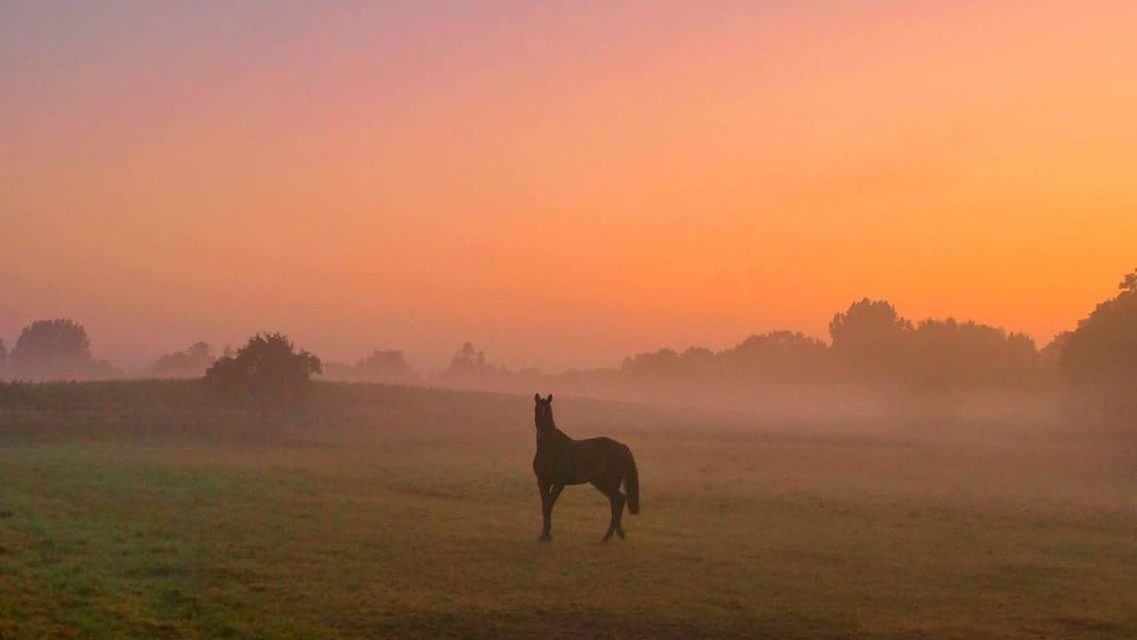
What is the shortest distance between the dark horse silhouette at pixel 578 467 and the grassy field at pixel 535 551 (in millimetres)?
1012

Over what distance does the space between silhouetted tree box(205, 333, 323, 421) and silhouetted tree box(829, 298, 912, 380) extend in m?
90.1

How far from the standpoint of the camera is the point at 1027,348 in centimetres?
15212

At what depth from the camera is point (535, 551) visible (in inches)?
800

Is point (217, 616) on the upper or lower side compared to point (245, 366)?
lower

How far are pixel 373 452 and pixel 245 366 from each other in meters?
21.9

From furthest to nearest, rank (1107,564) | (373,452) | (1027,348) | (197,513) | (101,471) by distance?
(1027,348), (373,452), (101,471), (197,513), (1107,564)

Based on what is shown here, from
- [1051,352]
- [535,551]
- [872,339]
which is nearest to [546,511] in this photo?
[535,551]

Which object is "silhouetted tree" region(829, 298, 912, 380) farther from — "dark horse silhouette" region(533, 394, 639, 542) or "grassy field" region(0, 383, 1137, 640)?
"dark horse silhouette" region(533, 394, 639, 542)

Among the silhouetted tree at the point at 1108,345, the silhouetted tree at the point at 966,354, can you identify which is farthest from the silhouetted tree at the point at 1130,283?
the silhouetted tree at the point at 966,354

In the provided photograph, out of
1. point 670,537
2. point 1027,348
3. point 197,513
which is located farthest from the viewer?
point 1027,348

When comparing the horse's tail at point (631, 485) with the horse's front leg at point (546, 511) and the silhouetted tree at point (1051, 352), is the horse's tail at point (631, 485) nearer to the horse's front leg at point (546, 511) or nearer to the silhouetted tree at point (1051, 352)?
the horse's front leg at point (546, 511)

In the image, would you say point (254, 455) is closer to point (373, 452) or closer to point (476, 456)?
point (373, 452)

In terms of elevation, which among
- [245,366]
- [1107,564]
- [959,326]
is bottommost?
[1107,564]

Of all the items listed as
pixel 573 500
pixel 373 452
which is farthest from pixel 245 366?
pixel 573 500
